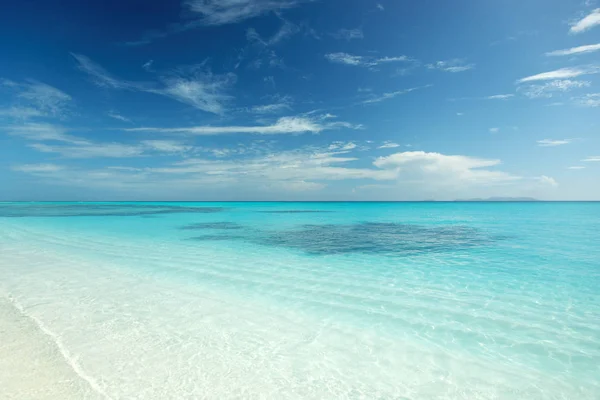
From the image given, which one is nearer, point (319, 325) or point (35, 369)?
point (35, 369)

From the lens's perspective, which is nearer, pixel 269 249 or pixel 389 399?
pixel 389 399

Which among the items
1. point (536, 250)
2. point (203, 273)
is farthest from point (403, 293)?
point (536, 250)

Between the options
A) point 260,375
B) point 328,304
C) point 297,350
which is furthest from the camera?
point 328,304

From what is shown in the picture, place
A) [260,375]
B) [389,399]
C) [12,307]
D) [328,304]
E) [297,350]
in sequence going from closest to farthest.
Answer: [389,399]
[260,375]
[297,350]
[12,307]
[328,304]

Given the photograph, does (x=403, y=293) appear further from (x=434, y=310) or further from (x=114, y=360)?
(x=114, y=360)

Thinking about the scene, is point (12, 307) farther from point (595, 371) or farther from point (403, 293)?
point (595, 371)

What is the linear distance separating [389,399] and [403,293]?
4.89m

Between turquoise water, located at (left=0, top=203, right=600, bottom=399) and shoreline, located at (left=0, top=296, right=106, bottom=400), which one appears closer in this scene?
shoreline, located at (left=0, top=296, right=106, bottom=400)

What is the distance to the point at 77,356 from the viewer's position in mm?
5047

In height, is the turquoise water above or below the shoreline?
below

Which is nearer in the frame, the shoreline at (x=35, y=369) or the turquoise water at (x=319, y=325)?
the shoreline at (x=35, y=369)

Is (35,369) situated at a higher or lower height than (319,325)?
higher

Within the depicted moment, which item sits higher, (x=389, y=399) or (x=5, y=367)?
(x=5, y=367)

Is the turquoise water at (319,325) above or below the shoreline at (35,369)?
below
